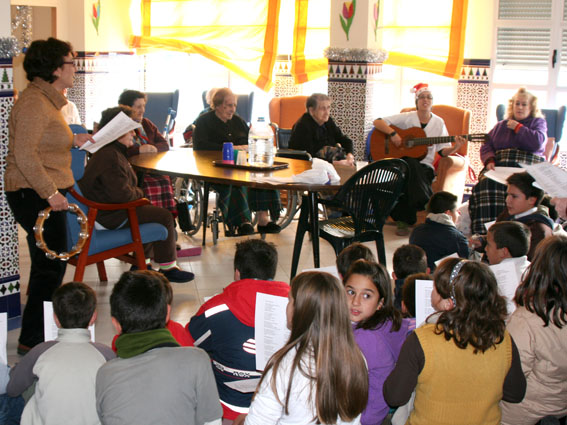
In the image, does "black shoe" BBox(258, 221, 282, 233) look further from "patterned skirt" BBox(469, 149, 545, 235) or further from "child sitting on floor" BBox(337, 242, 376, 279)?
"child sitting on floor" BBox(337, 242, 376, 279)

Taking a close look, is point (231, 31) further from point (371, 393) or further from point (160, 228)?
point (371, 393)

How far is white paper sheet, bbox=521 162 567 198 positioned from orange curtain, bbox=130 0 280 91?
4.96 m

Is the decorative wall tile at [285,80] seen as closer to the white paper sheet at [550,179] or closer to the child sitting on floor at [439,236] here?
the child sitting on floor at [439,236]

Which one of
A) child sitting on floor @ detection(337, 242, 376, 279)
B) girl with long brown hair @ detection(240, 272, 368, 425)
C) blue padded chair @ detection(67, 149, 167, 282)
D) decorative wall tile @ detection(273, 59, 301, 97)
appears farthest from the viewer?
decorative wall tile @ detection(273, 59, 301, 97)

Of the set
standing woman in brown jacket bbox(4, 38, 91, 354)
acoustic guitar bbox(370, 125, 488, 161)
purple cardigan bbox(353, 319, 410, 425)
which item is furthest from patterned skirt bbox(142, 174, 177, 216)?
purple cardigan bbox(353, 319, 410, 425)

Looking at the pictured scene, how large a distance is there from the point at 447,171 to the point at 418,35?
1.90 m

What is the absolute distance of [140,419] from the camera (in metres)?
1.88

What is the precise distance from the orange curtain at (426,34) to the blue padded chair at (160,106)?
99.3 inches

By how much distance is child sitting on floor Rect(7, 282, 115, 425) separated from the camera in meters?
2.02

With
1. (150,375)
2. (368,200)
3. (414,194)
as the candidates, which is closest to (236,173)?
(368,200)

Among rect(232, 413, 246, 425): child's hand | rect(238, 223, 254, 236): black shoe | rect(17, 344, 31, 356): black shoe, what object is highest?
rect(232, 413, 246, 425): child's hand

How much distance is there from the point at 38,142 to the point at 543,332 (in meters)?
2.23

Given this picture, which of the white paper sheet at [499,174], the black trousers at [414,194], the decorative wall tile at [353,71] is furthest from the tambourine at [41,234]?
the decorative wall tile at [353,71]

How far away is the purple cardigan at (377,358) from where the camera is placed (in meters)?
2.29
